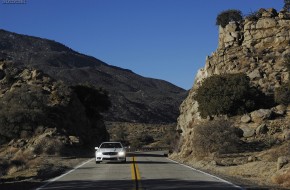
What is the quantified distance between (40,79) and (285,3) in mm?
34028

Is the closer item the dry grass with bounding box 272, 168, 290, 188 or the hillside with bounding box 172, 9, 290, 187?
the dry grass with bounding box 272, 168, 290, 188

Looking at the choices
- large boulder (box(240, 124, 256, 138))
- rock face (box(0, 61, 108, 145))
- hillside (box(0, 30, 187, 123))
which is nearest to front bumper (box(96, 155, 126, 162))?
large boulder (box(240, 124, 256, 138))

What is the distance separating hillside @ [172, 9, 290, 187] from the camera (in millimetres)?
25781

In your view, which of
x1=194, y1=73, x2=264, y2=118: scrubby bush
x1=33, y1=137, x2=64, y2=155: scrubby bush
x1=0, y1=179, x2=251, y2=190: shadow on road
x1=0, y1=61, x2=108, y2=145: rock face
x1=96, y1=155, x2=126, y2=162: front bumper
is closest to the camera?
x1=0, y1=179, x2=251, y2=190: shadow on road

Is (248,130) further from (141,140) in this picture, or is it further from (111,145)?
(141,140)

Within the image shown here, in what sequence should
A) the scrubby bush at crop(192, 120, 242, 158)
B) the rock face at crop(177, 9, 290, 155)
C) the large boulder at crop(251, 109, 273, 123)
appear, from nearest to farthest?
the scrubby bush at crop(192, 120, 242, 158), the large boulder at crop(251, 109, 273, 123), the rock face at crop(177, 9, 290, 155)

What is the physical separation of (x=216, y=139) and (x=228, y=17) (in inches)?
1311

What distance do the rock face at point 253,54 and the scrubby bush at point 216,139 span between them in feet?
34.0

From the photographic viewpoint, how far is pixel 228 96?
4181 centimetres

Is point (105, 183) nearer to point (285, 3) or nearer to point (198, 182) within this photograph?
point (198, 182)

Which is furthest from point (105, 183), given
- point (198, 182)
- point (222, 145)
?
point (222, 145)

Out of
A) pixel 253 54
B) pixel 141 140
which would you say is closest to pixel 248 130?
pixel 253 54

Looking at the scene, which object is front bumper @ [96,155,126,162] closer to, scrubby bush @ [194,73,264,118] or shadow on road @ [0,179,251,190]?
shadow on road @ [0,179,251,190]

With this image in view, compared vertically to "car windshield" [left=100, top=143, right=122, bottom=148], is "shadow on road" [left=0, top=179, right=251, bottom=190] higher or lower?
lower
